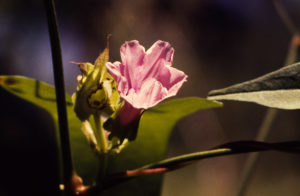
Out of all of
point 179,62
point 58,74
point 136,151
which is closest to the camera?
point 58,74

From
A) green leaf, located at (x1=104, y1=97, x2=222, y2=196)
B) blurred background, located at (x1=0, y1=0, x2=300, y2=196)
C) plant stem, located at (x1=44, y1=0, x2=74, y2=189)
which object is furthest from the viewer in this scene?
blurred background, located at (x1=0, y1=0, x2=300, y2=196)

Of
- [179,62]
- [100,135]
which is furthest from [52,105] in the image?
[179,62]

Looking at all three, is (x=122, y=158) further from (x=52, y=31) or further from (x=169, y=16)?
(x=169, y=16)

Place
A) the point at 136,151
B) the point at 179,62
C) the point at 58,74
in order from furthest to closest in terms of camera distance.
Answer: the point at 179,62 < the point at 136,151 < the point at 58,74

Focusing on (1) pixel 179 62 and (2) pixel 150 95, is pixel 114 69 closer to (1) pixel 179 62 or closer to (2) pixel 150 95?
(2) pixel 150 95

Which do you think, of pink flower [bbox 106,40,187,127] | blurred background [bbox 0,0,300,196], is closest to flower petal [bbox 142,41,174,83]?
pink flower [bbox 106,40,187,127]

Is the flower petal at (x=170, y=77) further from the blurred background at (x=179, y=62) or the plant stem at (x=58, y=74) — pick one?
the blurred background at (x=179, y=62)

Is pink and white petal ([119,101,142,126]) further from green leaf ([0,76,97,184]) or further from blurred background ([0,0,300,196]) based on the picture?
blurred background ([0,0,300,196])

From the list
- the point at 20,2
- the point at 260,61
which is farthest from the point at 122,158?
the point at 260,61
